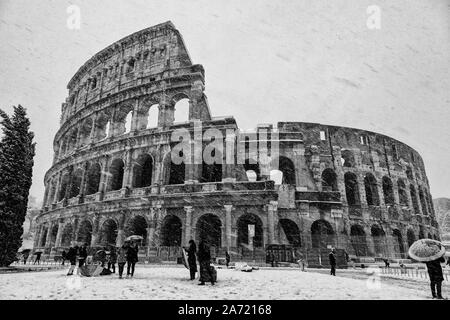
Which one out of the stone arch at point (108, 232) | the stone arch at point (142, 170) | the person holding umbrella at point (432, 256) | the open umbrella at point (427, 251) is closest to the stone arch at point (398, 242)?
the person holding umbrella at point (432, 256)

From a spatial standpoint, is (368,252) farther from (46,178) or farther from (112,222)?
(46,178)

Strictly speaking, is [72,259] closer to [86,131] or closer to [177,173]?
[177,173]

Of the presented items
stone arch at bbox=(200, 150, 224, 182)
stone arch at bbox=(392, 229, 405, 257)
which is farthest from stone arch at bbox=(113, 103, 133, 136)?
stone arch at bbox=(392, 229, 405, 257)

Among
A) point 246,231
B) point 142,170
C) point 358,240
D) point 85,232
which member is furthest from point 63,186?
point 358,240

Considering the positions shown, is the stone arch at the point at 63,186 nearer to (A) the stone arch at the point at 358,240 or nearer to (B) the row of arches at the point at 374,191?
(A) the stone arch at the point at 358,240

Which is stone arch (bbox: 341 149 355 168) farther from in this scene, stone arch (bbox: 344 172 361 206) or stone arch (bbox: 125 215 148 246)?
stone arch (bbox: 125 215 148 246)
